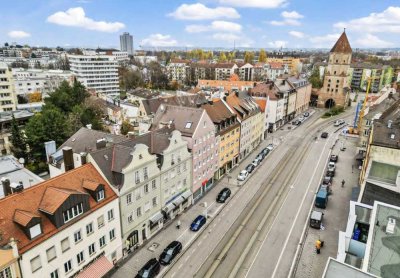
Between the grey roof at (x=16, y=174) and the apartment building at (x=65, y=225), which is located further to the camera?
the grey roof at (x=16, y=174)

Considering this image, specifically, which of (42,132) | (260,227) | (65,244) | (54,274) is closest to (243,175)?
(260,227)

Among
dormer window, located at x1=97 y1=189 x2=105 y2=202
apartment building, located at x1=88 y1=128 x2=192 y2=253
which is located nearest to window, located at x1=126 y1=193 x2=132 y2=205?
apartment building, located at x1=88 y1=128 x2=192 y2=253

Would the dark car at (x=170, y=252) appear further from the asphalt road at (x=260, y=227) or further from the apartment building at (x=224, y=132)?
the apartment building at (x=224, y=132)

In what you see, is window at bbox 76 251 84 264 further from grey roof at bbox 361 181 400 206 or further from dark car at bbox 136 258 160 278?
grey roof at bbox 361 181 400 206

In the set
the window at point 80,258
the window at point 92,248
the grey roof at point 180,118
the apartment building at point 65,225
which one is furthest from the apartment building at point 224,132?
the window at point 80,258

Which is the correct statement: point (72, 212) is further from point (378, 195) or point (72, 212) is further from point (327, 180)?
point (327, 180)
